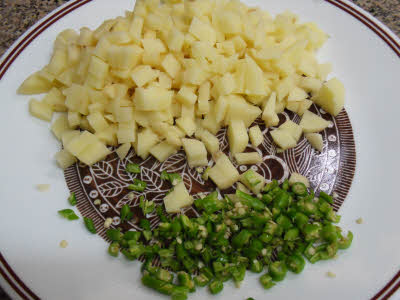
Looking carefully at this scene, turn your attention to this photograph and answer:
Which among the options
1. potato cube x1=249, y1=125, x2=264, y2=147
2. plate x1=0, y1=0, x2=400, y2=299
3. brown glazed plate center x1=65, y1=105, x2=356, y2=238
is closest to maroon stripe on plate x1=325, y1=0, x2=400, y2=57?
plate x1=0, y1=0, x2=400, y2=299

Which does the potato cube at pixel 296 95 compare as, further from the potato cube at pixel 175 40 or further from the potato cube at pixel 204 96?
the potato cube at pixel 175 40

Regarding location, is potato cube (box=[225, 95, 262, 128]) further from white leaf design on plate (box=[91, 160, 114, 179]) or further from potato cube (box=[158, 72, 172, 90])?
white leaf design on plate (box=[91, 160, 114, 179])

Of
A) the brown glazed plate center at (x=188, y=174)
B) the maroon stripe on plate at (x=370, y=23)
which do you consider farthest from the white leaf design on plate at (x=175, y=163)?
the maroon stripe on plate at (x=370, y=23)

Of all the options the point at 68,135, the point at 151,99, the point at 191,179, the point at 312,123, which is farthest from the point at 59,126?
the point at 312,123

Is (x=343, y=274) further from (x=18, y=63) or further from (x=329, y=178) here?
(x=18, y=63)

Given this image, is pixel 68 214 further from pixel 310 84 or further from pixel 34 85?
pixel 310 84

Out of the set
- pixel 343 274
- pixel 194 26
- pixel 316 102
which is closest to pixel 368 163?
pixel 316 102
